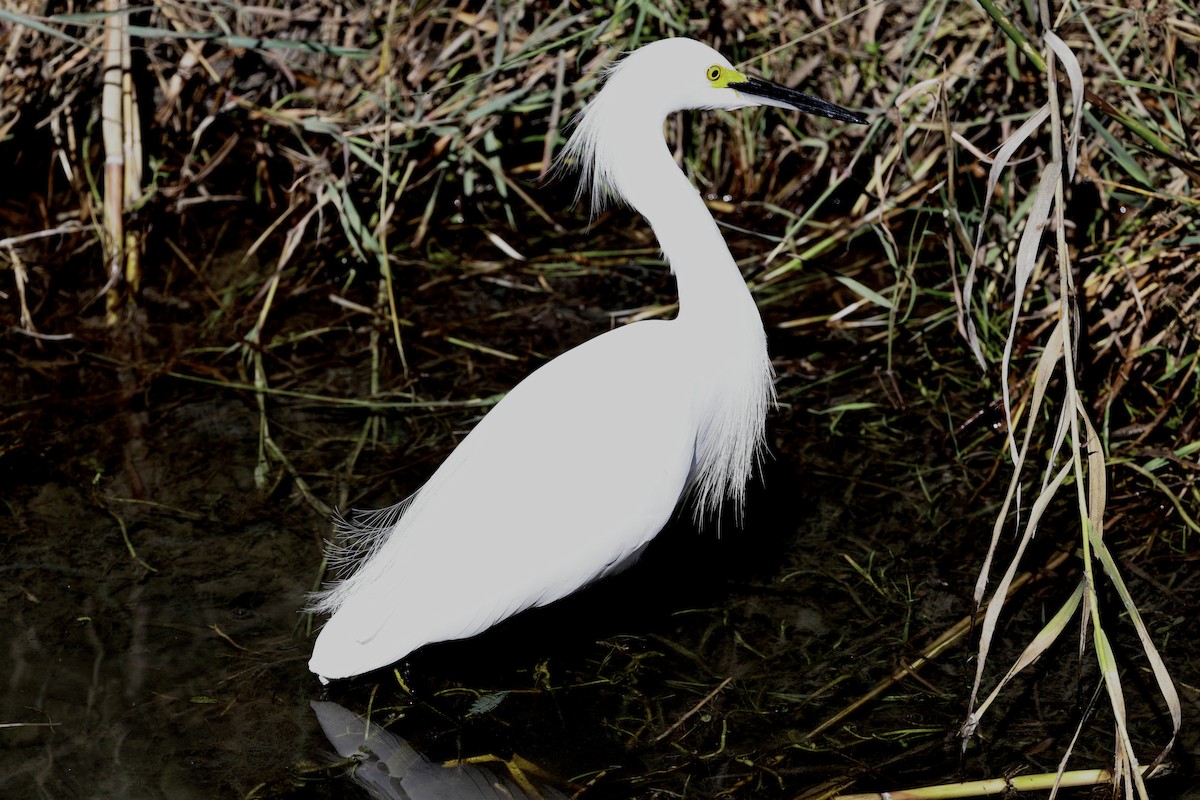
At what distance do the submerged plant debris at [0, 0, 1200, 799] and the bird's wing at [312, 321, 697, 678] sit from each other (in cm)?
22

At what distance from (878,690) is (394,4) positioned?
2787 mm

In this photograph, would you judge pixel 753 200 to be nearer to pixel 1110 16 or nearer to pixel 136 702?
pixel 1110 16

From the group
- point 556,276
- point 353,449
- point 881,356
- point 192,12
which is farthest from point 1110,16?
point 192,12

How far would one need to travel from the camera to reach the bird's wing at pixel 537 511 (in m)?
2.27

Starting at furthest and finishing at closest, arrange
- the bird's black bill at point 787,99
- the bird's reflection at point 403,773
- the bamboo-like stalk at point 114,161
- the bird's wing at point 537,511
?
the bamboo-like stalk at point 114,161 → the bird's black bill at point 787,99 → the bird's wing at point 537,511 → the bird's reflection at point 403,773

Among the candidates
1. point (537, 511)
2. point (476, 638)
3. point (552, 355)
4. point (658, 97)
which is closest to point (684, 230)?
point (658, 97)

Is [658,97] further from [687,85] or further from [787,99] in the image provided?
[787,99]

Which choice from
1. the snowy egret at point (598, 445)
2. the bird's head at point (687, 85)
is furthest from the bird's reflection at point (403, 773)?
the bird's head at point (687, 85)

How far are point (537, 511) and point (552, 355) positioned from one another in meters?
1.27

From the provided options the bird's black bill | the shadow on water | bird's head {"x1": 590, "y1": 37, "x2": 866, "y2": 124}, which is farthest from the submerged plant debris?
bird's head {"x1": 590, "y1": 37, "x2": 866, "y2": 124}

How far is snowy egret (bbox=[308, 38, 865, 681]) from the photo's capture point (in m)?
2.29

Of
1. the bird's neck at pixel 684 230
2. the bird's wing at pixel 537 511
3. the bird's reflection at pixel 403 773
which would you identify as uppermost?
the bird's neck at pixel 684 230

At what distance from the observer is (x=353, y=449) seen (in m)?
3.16

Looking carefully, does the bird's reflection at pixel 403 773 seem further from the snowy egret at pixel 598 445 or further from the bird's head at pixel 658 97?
the bird's head at pixel 658 97
